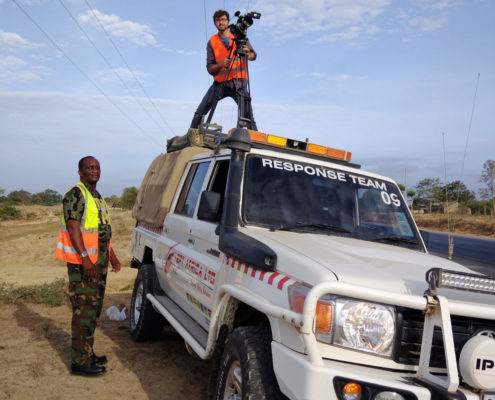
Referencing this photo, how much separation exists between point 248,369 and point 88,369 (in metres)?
2.51

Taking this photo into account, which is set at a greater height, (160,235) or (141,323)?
(160,235)

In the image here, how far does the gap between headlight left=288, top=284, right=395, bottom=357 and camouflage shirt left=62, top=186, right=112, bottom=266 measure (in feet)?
9.49

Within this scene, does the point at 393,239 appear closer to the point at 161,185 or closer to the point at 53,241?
the point at 161,185

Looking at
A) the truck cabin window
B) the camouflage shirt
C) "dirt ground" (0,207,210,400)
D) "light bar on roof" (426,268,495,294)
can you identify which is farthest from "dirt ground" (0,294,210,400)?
"light bar on roof" (426,268,495,294)

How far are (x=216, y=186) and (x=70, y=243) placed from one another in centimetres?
149

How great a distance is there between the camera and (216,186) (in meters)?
4.16

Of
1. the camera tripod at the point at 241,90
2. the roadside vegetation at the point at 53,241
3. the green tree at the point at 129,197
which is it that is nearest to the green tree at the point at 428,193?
the roadside vegetation at the point at 53,241

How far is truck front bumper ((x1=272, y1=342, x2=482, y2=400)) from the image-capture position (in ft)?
6.69

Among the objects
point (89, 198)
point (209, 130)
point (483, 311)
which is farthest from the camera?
point (209, 130)

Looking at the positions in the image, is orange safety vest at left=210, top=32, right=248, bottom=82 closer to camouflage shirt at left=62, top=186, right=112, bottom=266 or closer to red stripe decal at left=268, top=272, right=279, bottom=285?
camouflage shirt at left=62, top=186, right=112, bottom=266

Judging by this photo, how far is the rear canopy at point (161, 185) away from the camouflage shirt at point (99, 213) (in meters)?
0.70

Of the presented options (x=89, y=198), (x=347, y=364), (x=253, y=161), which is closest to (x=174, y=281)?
(x=89, y=198)

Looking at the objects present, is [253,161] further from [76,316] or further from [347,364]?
[76,316]

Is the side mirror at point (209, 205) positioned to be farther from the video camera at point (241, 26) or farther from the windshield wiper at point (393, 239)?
the video camera at point (241, 26)
